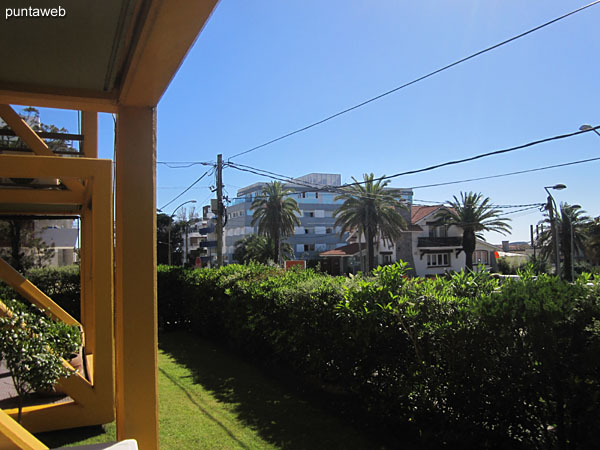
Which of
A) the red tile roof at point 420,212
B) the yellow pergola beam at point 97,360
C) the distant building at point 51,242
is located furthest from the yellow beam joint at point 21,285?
the red tile roof at point 420,212

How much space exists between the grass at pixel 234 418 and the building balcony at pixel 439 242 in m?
43.8

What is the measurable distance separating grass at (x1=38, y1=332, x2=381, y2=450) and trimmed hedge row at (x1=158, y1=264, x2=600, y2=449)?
1.51 feet

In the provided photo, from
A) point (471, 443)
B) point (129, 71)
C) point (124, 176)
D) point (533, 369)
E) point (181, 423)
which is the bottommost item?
point (181, 423)

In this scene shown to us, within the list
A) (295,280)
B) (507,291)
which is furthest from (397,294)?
(295,280)

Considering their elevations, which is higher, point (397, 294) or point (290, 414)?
point (397, 294)

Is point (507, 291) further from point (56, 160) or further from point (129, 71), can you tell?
point (56, 160)

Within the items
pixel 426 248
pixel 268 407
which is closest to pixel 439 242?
pixel 426 248

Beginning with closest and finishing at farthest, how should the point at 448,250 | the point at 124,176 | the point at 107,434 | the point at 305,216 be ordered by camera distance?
the point at 124,176
the point at 107,434
the point at 448,250
the point at 305,216

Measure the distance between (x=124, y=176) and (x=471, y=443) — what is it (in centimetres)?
359

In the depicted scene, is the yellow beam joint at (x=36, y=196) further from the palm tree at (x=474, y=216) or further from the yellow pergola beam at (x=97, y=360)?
the palm tree at (x=474, y=216)

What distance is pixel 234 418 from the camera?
18.2 ft

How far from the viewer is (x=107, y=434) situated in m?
5.14

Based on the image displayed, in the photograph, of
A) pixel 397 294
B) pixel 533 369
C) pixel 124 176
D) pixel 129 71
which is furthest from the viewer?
pixel 397 294

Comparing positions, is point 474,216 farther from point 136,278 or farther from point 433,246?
point 136,278
